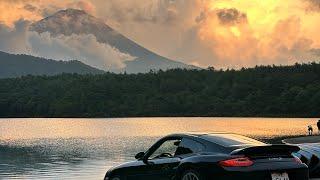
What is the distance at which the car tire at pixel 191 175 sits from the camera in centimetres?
1125

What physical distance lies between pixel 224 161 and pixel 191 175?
799mm

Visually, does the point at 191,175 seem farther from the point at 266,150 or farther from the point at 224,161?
the point at 266,150

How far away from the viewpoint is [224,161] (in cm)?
1089

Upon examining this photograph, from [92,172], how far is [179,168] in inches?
918

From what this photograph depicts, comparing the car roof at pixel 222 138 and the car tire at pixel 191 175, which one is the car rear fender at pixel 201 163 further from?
the car roof at pixel 222 138

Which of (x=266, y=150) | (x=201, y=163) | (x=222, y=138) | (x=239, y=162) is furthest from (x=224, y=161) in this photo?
(x=222, y=138)

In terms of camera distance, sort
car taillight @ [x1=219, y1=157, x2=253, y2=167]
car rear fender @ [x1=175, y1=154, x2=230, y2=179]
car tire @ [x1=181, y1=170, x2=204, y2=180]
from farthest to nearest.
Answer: car tire @ [x1=181, y1=170, x2=204, y2=180], car rear fender @ [x1=175, y1=154, x2=230, y2=179], car taillight @ [x1=219, y1=157, x2=253, y2=167]

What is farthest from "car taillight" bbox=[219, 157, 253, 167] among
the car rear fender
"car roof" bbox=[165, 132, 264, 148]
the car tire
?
the car tire

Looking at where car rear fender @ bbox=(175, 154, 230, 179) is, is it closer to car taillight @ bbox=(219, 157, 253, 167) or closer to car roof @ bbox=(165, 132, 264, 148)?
car taillight @ bbox=(219, 157, 253, 167)

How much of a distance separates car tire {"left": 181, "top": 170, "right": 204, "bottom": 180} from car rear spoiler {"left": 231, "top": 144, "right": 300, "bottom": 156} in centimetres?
77

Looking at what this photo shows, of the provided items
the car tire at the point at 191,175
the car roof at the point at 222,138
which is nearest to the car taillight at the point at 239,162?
the car roof at the point at 222,138

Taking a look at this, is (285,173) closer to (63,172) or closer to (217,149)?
(217,149)

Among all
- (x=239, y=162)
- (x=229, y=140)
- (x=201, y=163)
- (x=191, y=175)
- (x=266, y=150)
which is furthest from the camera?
(x=229, y=140)

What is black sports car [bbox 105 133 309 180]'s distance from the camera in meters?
10.8
